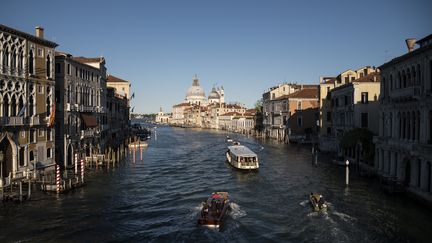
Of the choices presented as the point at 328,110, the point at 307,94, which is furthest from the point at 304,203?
the point at 307,94

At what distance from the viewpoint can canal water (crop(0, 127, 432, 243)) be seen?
22547 millimetres

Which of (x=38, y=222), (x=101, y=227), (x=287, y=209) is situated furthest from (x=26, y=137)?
(x=287, y=209)

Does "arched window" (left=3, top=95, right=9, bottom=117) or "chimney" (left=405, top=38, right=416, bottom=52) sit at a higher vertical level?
"chimney" (left=405, top=38, right=416, bottom=52)

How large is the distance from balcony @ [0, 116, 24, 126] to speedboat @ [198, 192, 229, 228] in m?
Result: 16.7

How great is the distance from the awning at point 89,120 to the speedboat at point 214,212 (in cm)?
2476

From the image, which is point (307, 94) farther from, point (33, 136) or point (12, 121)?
point (12, 121)

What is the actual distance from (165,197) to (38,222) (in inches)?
418

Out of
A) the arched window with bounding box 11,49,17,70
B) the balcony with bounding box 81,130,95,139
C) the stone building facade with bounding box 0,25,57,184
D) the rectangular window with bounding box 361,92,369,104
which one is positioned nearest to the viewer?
the stone building facade with bounding box 0,25,57,184

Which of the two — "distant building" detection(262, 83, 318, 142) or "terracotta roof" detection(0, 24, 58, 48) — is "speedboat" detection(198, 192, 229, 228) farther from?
"distant building" detection(262, 83, 318, 142)

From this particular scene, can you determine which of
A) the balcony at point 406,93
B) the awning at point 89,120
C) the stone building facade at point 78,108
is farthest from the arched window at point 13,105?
the balcony at point 406,93

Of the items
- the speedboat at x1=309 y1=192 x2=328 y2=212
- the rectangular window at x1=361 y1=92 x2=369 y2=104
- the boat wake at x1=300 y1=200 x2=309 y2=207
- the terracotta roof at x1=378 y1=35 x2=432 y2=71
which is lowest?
the boat wake at x1=300 y1=200 x2=309 y2=207

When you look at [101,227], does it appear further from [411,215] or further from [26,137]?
[411,215]

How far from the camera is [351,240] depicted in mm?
21688

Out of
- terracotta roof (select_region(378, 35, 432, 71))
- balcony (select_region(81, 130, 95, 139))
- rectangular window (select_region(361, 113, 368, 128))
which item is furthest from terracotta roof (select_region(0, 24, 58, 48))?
rectangular window (select_region(361, 113, 368, 128))
